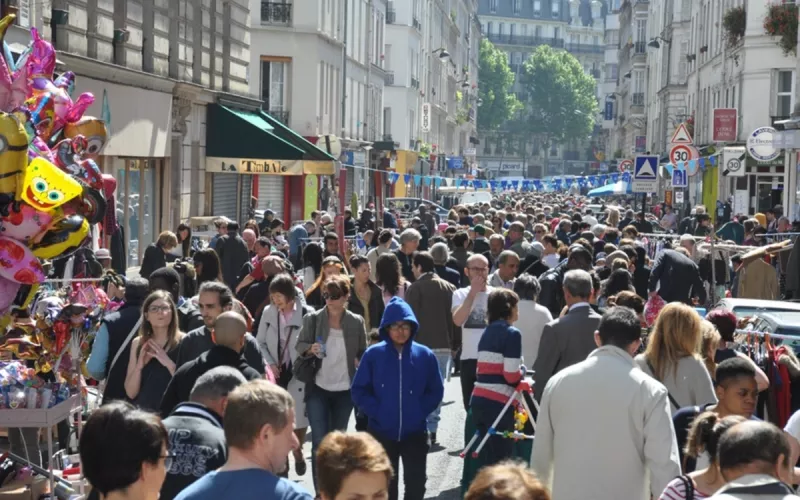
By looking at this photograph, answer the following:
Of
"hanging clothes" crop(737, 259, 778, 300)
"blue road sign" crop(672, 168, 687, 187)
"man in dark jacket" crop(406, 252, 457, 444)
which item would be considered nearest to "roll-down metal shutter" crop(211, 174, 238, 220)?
"blue road sign" crop(672, 168, 687, 187)

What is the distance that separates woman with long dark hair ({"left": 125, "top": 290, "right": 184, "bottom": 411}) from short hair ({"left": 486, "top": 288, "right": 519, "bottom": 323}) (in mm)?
2259

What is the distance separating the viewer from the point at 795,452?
6797 millimetres

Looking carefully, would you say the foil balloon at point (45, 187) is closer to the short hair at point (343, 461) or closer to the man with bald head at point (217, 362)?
the man with bald head at point (217, 362)

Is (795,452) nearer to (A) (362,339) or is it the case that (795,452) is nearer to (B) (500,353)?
(B) (500,353)

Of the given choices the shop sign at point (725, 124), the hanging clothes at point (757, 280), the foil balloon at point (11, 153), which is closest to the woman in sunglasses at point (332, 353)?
the foil balloon at point (11, 153)

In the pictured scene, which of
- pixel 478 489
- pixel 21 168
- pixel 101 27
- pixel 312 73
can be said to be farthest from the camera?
pixel 312 73

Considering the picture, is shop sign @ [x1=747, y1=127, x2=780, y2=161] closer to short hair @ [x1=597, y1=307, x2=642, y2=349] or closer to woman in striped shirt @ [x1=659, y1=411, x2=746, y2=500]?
short hair @ [x1=597, y1=307, x2=642, y2=349]

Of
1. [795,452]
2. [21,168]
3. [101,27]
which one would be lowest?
[795,452]

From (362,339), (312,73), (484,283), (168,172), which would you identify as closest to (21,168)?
(362,339)

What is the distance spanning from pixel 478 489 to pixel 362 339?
6.02m

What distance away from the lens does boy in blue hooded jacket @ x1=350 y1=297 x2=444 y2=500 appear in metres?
8.66

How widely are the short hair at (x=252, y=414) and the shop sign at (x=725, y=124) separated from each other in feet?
117

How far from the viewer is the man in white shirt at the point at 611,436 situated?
21.5 feet

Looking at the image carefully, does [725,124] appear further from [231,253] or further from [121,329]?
[121,329]
